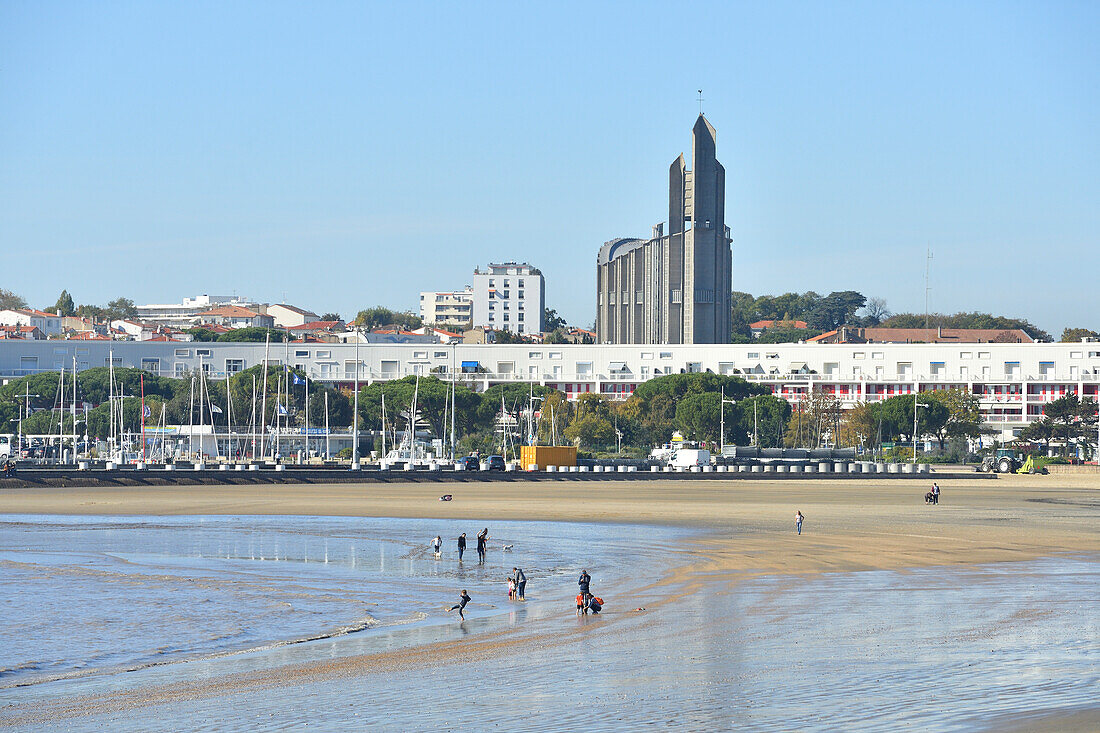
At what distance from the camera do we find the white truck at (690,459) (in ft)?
330

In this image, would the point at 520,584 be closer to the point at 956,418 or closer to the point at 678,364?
the point at 956,418

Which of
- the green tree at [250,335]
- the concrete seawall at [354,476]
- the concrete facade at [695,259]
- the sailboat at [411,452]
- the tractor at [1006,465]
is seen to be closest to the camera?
the concrete seawall at [354,476]

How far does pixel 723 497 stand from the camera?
69.1 metres

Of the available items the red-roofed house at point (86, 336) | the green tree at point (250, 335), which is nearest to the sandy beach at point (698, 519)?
the green tree at point (250, 335)

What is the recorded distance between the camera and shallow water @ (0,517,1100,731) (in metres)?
16.4

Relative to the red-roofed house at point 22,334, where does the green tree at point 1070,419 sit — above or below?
below

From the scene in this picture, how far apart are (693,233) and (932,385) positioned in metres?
34.6

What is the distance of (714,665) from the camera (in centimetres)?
1991

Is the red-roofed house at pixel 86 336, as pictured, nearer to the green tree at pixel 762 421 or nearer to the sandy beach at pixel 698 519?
the green tree at pixel 762 421

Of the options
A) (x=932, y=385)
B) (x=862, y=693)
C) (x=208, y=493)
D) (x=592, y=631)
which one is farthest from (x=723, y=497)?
(x=932, y=385)

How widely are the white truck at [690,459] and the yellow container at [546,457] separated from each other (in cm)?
910

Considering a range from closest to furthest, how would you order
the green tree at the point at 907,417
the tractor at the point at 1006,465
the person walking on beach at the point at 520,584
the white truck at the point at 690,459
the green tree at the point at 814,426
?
1. the person walking on beach at the point at 520,584
2. the white truck at the point at 690,459
3. the tractor at the point at 1006,465
4. the green tree at the point at 907,417
5. the green tree at the point at 814,426

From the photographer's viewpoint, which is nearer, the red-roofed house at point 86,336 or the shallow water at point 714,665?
the shallow water at point 714,665

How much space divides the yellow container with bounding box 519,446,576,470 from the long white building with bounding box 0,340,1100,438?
57.9 meters
